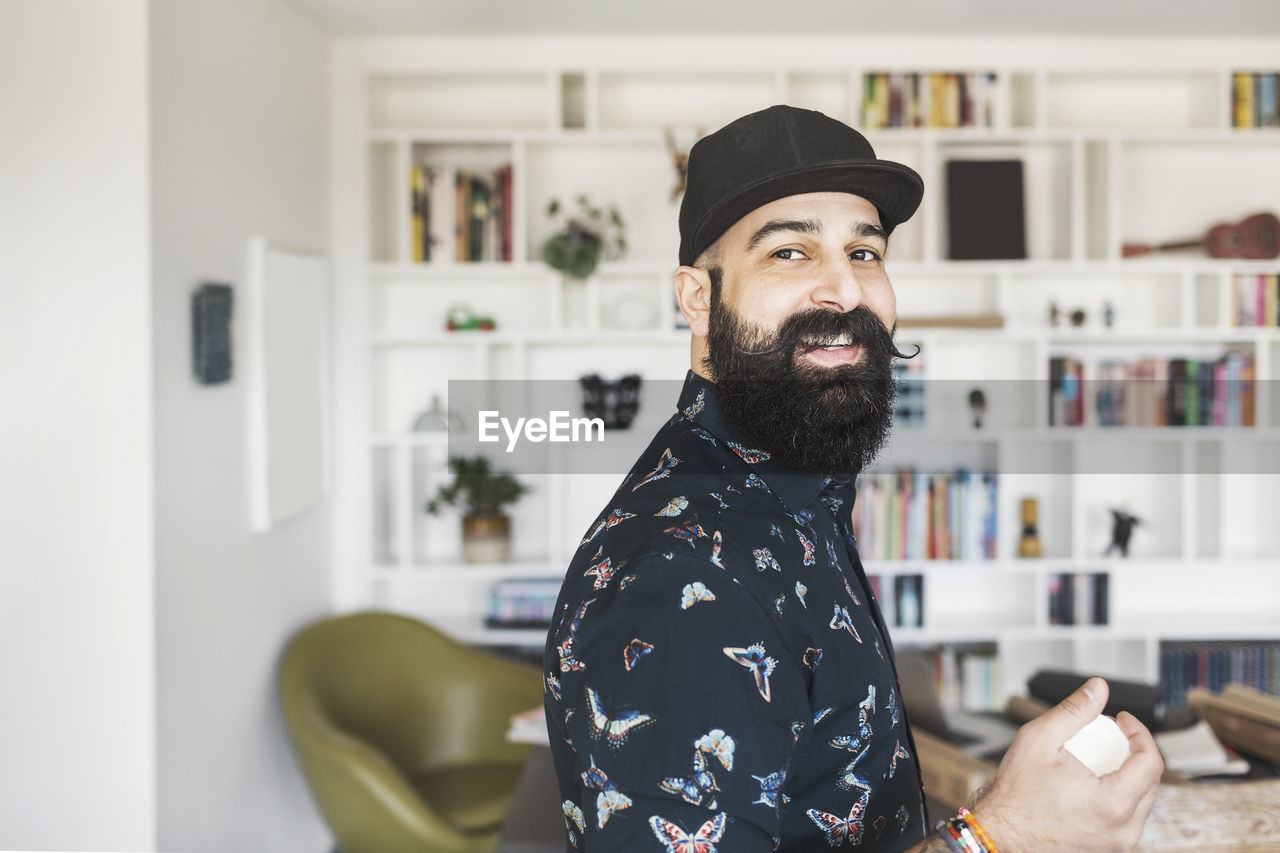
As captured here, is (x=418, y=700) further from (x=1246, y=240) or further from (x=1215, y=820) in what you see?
(x=1246, y=240)

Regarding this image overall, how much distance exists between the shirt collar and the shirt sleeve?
0.23 meters

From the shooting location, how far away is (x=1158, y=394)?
404 cm

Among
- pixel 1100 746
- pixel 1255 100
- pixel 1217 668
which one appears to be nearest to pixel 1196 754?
pixel 1100 746

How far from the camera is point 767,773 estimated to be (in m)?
0.92

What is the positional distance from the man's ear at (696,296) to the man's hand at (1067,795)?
54cm

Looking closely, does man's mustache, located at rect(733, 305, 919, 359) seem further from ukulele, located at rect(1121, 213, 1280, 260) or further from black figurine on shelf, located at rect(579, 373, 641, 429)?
ukulele, located at rect(1121, 213, 1280, 260)

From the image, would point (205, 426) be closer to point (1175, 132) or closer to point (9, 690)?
point (9, 690)

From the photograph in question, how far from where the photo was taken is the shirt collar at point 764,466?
3.87ft

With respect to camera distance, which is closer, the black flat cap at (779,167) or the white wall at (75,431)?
the black flat cap at (779,167)

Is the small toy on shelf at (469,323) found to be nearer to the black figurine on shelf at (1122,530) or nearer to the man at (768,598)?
the black figurine on shelf at (1122,530)

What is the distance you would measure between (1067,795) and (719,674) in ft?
1.11

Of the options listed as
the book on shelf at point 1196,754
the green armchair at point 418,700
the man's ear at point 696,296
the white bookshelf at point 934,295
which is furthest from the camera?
the white bookshelf at point 934,295

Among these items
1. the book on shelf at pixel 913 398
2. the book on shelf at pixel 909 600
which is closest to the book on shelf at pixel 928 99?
the book on shelf at pixel 913 398

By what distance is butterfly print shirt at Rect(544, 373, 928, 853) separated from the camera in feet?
2.95
